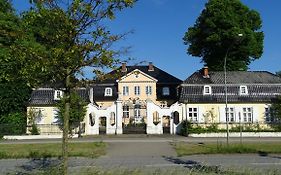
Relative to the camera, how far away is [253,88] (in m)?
50.2

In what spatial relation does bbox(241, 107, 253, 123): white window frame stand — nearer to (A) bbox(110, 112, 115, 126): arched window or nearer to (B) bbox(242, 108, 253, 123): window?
(B) bbox(242, 108, 253, 123): window

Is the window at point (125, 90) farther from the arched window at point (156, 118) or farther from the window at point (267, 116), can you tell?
the window at point (267, 116)

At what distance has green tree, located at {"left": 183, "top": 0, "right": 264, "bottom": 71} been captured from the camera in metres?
57.5

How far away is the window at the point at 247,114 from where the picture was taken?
48.7 metres

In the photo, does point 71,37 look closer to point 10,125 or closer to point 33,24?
point 33,24

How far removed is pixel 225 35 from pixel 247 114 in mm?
12715

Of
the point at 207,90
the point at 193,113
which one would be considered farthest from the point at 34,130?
the point at 207,90

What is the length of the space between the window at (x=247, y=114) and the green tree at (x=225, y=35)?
10.5 meters

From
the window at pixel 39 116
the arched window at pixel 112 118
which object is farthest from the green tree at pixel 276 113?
the window at pixel 39 116

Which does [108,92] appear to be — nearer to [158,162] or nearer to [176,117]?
[176,117]

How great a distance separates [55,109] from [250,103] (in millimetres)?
22036

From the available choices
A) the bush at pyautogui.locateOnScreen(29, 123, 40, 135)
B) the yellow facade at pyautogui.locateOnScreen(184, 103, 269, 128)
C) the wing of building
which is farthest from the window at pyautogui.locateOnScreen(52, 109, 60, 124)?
the yellow facade at pyautogui.locateOnScreen(184, 103, 269, 128)

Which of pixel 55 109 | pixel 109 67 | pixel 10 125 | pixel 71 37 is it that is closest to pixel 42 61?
pixel 71 37

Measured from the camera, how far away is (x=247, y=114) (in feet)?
160
